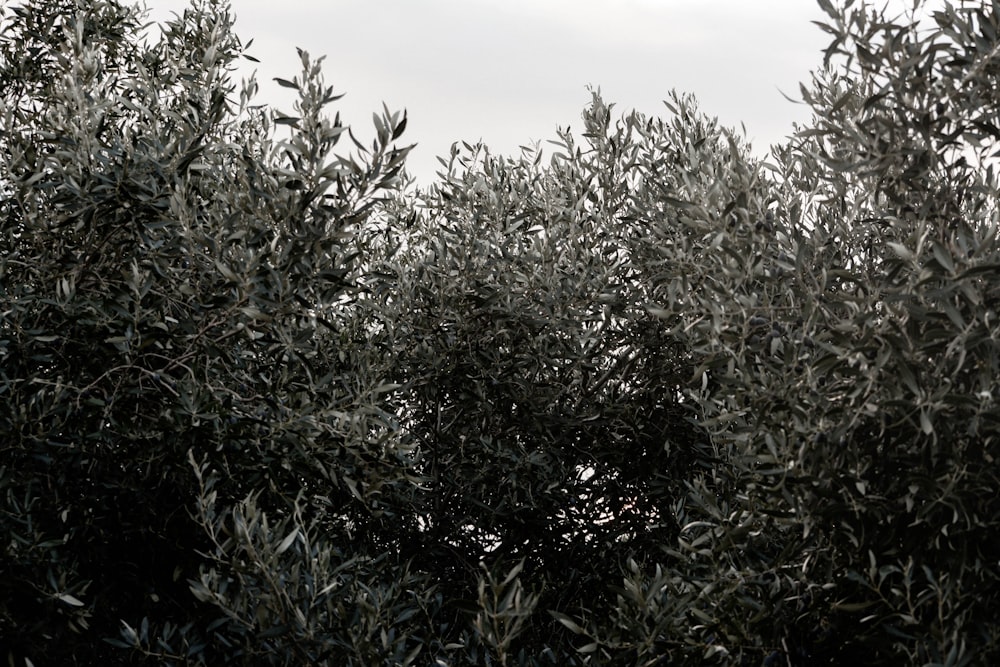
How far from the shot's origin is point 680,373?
358 inches

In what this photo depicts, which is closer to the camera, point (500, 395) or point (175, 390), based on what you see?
point (175, 390)

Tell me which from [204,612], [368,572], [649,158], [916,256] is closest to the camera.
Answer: [916,256]

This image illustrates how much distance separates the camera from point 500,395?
29.1ft

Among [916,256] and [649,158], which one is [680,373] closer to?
[649,158]

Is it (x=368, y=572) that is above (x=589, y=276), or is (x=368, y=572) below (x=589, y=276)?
below

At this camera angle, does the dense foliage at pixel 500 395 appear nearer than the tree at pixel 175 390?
Yes

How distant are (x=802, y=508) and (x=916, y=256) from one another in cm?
147

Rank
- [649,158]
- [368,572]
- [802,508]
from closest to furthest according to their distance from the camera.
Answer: [802,508]
[368,572]
[649,158]

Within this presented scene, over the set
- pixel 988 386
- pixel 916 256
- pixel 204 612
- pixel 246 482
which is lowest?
pixel 204 612

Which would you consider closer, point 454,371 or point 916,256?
point 916,256

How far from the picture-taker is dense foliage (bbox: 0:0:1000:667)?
5.54 metres

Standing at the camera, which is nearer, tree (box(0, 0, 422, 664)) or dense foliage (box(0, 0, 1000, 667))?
dense foliage (box(0, 0, 1000, 667))

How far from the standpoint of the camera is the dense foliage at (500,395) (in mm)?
5539

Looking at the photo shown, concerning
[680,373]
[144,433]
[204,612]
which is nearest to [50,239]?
[144,433]
